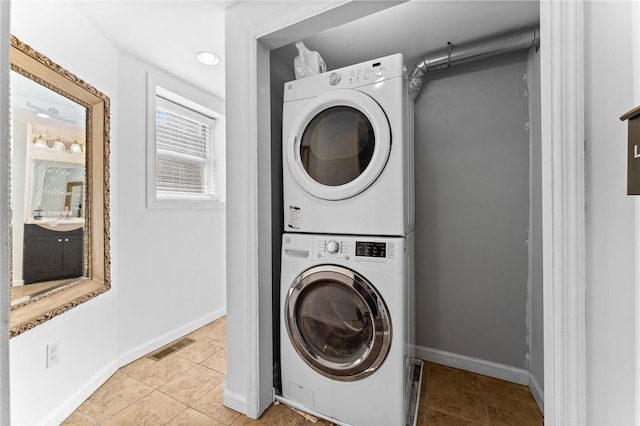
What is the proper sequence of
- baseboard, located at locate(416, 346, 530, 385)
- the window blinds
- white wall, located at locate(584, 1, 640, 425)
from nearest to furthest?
white wall, located at locate(584, 1, 640, 425)
baseboard, located at locate(416, 346, 530, 385)
the window blinds

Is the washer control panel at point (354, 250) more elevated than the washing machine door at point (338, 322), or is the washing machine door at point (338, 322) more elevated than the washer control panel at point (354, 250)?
the washer control panel at point (354, 250)

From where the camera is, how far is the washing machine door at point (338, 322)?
129 centimetres

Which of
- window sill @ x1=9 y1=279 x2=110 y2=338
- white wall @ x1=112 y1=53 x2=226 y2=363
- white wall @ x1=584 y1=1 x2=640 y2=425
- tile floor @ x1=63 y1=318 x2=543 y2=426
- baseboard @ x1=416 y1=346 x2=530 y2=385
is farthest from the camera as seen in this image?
white wall @ x1=112 y1=53 x2=226 y2=363

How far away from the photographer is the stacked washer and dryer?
128 centimetres

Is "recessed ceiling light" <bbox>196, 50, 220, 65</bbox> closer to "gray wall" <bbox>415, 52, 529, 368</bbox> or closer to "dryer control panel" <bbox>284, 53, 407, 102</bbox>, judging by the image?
"dryer control panel" <bbox>284, 53, 407, 102</bbox>

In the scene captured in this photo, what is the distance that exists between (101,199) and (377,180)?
1651 millimetres

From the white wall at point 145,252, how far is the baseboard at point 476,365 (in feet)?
6.38

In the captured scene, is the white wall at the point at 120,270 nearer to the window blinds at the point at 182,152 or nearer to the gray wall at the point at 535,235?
the window blinds at the point at 182,152

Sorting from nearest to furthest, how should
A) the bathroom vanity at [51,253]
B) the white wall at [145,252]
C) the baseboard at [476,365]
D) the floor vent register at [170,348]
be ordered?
the bathroom vanity at [51,253], the baseboard at [476,365], the white wall at [145,252], the floor vent register at [170,348]

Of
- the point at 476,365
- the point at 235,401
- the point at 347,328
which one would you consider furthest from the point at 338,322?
the point at 476,365

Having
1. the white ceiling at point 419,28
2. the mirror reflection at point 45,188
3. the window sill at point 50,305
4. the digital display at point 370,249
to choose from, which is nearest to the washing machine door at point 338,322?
the digital display at point 370,249

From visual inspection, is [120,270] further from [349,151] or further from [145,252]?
[349,151]

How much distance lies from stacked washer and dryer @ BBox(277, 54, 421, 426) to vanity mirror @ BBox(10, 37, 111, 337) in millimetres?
1143

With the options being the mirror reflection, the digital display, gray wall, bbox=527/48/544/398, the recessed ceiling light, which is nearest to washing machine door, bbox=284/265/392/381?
the digital display
